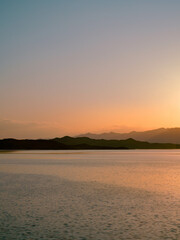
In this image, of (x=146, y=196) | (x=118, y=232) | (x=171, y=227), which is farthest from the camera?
(x=146, y=196)

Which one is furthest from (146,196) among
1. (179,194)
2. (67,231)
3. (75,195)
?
(67,231)

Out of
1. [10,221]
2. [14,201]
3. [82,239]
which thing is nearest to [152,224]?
[82,239]

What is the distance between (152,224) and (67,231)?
160 inches

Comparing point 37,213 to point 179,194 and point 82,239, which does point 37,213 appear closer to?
point 82,239

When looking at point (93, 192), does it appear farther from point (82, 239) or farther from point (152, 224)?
point (82, 239)

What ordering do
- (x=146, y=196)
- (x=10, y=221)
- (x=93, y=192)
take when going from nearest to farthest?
(x=10, y=221) < (x=146, y=196) < (x=93, y=192)

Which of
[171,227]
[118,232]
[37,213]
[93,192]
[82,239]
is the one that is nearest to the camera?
[82,239]

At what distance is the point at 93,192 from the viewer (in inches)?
969

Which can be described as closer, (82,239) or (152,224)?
(82,239)

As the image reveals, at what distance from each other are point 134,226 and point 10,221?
5920mm

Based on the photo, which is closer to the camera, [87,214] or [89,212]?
[87,214]

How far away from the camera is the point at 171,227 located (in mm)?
14414

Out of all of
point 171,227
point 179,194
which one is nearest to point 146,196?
point 179,194

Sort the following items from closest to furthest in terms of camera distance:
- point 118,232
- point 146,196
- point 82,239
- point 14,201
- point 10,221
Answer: point 82,239, point 118,232, point 10,221, point 14,201, point 146,196
